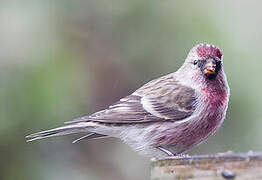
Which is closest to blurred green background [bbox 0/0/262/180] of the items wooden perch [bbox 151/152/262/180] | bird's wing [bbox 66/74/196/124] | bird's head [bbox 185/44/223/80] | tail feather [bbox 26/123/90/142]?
tail feather [bbox 26/123/90/142]

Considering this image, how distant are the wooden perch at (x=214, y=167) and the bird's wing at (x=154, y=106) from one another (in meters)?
1.54

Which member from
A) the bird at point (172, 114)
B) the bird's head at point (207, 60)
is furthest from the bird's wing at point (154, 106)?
the bird's head at point (207, 60)

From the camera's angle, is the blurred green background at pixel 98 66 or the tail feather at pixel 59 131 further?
the blurred green background at pixel 98 66

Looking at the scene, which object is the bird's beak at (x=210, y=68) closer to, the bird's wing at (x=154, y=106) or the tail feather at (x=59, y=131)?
the bird's wing at (x=154, y=106)

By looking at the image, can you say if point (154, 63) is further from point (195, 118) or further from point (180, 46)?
point (195, 118)

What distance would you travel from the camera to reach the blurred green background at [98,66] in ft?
15.6

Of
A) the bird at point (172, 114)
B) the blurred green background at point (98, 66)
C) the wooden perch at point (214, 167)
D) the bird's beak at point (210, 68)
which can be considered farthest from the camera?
the blurred green background at point (98, 66)

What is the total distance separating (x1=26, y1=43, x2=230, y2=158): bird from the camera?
4250 millimetres

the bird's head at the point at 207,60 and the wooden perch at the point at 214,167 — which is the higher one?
the bird's head at the point at 207,60

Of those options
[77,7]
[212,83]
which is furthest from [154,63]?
[212,83]

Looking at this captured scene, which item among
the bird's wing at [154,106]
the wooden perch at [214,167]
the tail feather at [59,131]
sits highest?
the wooden perch at [214,167]

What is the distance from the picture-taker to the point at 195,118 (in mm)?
4262

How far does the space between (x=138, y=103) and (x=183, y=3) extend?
1191mm

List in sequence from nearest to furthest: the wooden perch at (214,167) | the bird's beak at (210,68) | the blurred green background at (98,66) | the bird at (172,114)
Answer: the wooden perch at (214,167)
the bird at (172,114)
the bird's beak at (210,68)
the blurred green background at (98,66)
